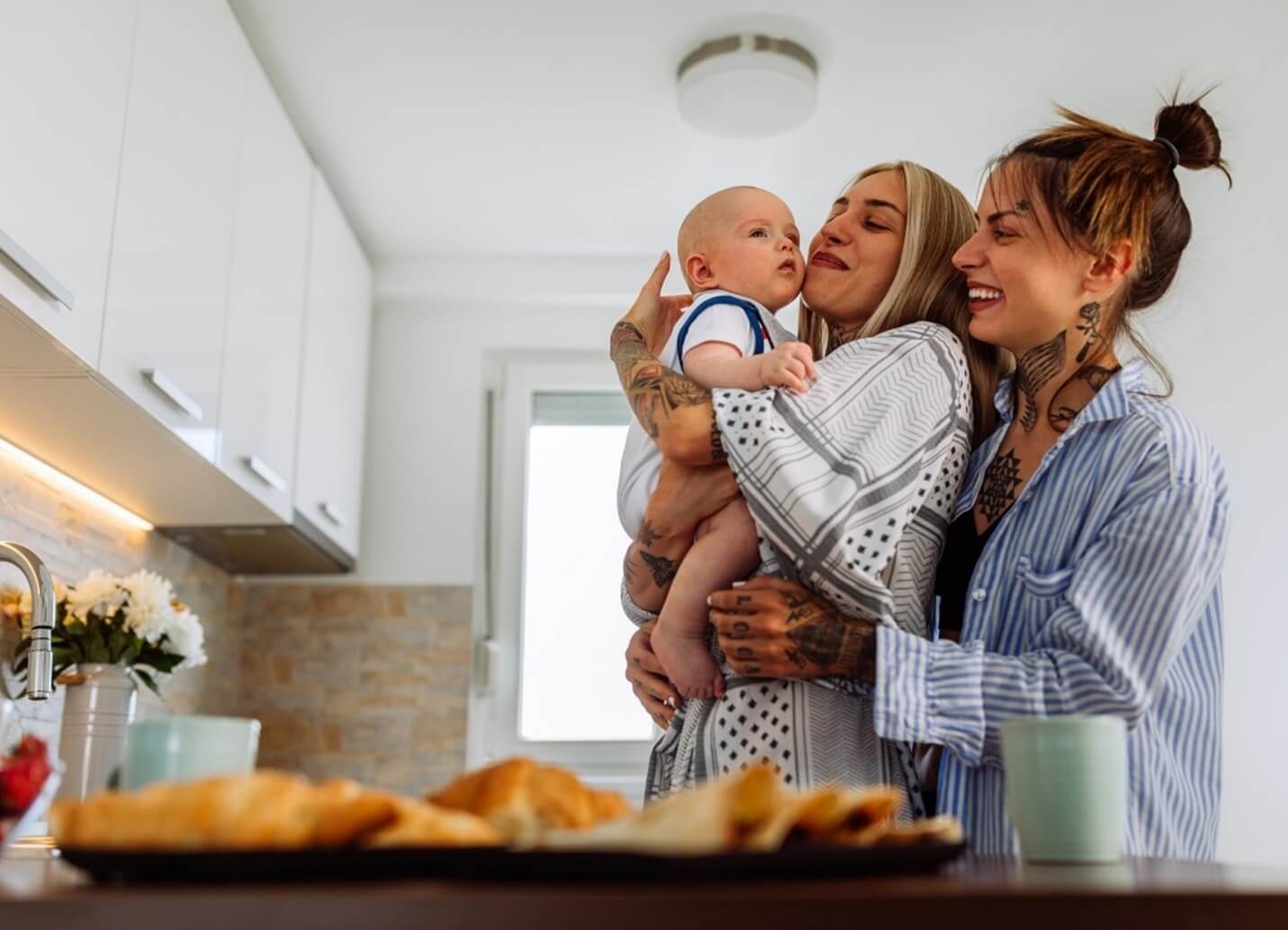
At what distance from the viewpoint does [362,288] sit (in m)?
3.74

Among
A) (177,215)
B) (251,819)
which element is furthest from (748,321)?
(177,215)

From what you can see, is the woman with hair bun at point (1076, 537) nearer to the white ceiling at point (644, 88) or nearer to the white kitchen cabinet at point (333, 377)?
the white ceiling at point (644, 88)

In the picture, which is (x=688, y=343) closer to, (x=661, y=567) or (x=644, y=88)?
(x=661, y=567)

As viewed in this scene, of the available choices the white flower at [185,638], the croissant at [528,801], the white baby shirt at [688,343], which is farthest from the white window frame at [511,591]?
the croissant at [528,801]

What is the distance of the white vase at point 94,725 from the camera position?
6.98ft

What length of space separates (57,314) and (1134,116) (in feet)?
7.28

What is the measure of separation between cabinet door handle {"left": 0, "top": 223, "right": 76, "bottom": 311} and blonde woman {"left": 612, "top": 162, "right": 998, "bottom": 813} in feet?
2.60

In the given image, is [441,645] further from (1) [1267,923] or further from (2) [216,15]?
(1) [1267,923]

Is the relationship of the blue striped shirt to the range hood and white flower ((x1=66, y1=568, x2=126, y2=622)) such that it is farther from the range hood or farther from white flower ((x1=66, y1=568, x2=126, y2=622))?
the range hood

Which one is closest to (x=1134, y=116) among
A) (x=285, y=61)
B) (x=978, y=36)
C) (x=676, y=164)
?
(x=978, y=36)

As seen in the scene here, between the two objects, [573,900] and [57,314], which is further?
[57,314]

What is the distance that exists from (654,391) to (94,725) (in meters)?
1.38

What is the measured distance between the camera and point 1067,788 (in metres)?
0.75

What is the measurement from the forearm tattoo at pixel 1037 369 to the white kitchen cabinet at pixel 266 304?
169 centimetres
